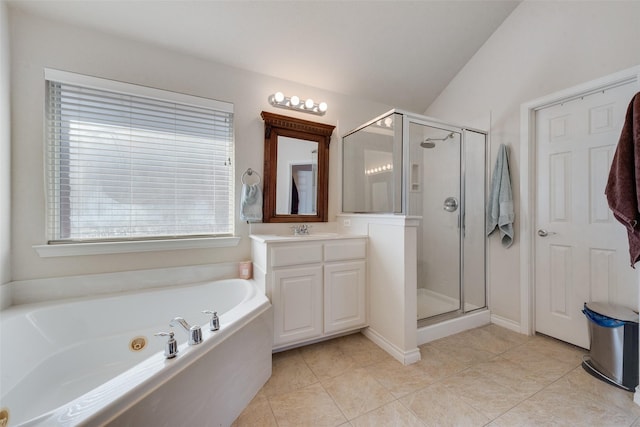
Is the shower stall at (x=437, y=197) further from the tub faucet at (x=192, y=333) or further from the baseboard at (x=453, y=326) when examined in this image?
the tub faucet at (x=192, y=333)

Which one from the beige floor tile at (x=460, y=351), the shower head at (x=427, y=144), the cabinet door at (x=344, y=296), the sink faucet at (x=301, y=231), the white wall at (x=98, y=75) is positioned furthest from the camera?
the sink faucet at (x=301, y=231)

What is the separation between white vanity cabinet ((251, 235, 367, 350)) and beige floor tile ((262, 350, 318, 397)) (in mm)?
99

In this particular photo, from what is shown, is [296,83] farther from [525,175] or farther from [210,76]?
[525,175]

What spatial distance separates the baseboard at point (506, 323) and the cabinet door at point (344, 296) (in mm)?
1285

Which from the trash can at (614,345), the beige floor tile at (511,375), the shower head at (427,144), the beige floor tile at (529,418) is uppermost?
the shower head at (427,144)

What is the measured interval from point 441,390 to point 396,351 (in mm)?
365

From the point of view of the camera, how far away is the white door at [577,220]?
172cm

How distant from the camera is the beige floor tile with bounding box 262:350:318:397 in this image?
147 cm

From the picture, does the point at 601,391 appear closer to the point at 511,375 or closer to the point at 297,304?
the point at 511,375

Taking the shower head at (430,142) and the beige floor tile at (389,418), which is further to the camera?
the shower head at (430,142)

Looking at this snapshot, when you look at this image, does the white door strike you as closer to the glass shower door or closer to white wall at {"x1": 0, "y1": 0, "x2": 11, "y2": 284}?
the glass shower door

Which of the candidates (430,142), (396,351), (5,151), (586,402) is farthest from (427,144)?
(5,151)

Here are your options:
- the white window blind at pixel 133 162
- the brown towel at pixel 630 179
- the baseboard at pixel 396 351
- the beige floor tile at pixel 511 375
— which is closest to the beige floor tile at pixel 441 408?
the baseboard at pixel 396 351

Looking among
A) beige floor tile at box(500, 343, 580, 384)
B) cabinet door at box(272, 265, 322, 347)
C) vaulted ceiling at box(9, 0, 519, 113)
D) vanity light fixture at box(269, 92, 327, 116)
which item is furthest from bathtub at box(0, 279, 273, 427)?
vaulted ceiling at box(9, 0, 519, 113)
